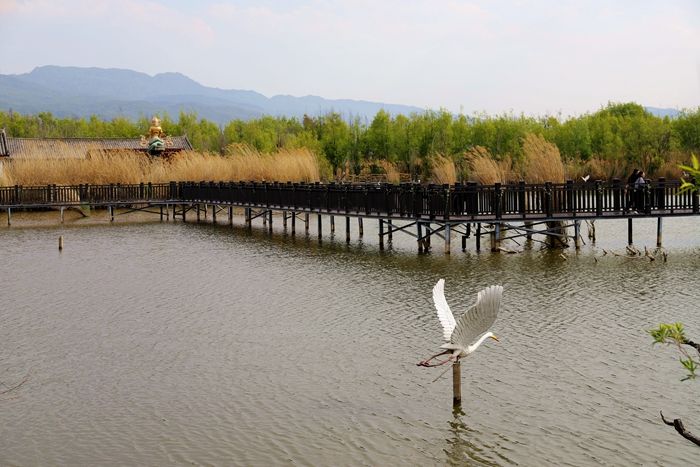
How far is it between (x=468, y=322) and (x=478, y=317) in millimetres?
123

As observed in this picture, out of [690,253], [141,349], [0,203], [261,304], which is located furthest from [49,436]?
[0,203]

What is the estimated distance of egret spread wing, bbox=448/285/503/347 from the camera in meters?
9.04

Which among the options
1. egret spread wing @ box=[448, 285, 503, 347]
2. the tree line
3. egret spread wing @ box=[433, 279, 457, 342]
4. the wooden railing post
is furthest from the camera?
the tree line

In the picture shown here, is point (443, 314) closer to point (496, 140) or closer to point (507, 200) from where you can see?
point (507, 200)

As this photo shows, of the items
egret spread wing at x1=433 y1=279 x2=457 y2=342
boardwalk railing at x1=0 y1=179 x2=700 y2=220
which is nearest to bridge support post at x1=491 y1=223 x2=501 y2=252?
boardwalk railing at x1=0 y1=179 x2=700 y2=220

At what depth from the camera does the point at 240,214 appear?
4244 cm

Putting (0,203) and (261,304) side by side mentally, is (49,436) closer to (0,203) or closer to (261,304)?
(261,304)

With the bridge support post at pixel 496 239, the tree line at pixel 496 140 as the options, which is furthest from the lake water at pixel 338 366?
the tree line at pixel 496 140

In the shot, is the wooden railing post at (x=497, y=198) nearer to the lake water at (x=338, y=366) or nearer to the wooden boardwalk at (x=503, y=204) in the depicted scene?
the wooden boardwalk at (x=503, y=204)

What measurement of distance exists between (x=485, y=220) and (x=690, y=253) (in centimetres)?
529

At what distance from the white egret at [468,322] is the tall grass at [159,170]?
33.0 m

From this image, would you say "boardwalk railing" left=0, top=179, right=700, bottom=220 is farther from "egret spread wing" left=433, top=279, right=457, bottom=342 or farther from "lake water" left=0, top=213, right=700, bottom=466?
"egret spread wing" left=433, top=279, right=457, bottom=342

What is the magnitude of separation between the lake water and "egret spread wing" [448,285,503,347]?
100cm

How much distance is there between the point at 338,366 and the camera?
1230cm
